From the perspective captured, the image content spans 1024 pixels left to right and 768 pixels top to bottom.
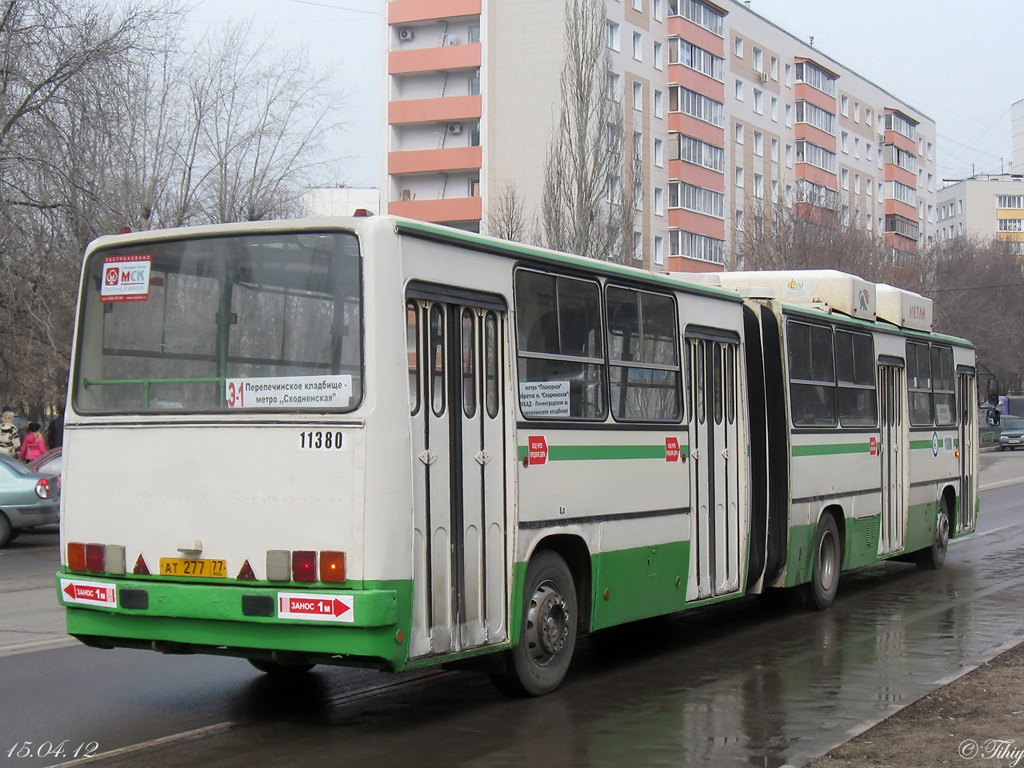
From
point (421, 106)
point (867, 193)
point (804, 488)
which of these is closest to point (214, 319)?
point (804, 488)

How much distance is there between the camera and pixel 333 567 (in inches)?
280

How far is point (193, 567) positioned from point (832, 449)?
7.81m

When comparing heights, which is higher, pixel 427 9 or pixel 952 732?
pixel 427 9

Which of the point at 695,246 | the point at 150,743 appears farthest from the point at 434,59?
the point at 150,743

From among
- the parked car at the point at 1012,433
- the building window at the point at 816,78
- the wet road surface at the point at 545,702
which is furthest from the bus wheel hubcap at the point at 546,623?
the building window at the point at 816,78

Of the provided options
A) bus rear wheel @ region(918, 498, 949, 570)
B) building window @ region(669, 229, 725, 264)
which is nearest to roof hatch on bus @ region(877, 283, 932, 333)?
bus rear wheel @ region(918, 498, 949, 570)

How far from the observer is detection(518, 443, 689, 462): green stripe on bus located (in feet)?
28.4

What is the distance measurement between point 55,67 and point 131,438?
656 inches

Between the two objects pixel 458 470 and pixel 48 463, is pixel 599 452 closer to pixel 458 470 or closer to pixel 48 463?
pixel 458 470

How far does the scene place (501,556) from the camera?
320 inches

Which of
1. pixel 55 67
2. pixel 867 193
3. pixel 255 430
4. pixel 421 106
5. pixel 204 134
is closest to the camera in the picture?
pixel 255 430

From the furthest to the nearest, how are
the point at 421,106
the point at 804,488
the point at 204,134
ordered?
the point at 421,106
the point at 204,134
the point at 804,488

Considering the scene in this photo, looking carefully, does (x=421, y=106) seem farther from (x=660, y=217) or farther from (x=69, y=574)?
(x=69, y=574)

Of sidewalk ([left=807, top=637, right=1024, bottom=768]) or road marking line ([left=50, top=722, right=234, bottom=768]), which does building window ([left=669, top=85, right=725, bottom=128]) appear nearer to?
sidewalk ([left=807, top=637, right=1024, bottom=768])
